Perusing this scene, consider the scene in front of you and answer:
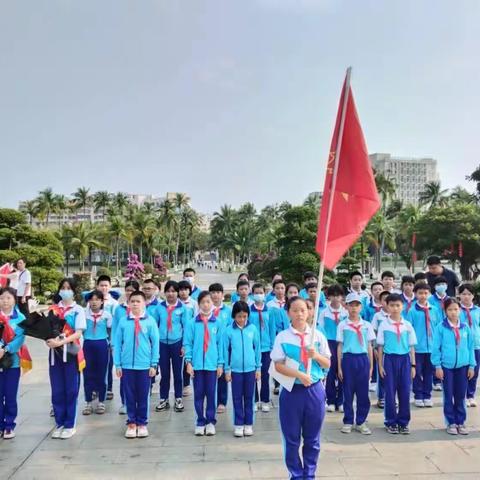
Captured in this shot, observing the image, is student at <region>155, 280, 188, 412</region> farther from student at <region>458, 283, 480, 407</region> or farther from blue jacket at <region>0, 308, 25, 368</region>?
student at <region>458, 283, 480, 407</region>

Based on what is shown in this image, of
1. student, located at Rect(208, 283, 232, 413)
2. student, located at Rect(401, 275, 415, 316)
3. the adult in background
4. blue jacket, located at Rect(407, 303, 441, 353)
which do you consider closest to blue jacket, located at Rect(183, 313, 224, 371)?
student, located at Rect(208, 283, 232, 413)

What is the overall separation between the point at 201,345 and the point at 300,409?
78.3 inches

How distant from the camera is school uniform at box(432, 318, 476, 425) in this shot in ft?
16.7

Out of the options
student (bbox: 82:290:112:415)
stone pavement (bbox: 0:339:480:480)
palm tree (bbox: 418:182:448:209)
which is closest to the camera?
stone pavement (bbox: 0:339:480:480)

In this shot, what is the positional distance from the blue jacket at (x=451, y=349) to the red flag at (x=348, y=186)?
225 centimetres

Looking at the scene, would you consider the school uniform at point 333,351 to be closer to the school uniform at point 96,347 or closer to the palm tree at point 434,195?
the school uniform at point 96,347

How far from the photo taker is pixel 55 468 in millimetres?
4246

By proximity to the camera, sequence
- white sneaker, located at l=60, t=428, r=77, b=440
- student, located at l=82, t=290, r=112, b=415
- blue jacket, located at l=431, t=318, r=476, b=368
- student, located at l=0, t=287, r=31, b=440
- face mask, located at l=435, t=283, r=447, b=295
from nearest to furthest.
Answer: student, located at l=0, t=287, r=31, b=440 < white sneaker, located at l=60, t=428, r=77, b=440 < blue jacket, located at l=431, t=318, r=476, b=368 < student, located at l=82, t=290, r=112, b=415 < face mask, located at l=435, t=283, r=447, b=295

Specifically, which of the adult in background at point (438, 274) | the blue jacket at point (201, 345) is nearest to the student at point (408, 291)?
the adult in background at point (438, 274)

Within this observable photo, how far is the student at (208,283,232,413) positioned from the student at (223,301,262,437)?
25 cm

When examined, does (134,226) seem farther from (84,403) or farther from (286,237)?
(84,403)

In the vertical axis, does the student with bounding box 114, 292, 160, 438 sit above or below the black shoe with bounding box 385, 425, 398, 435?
above

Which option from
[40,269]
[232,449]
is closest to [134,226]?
[40,269]

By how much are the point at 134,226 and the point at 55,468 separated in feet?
145
